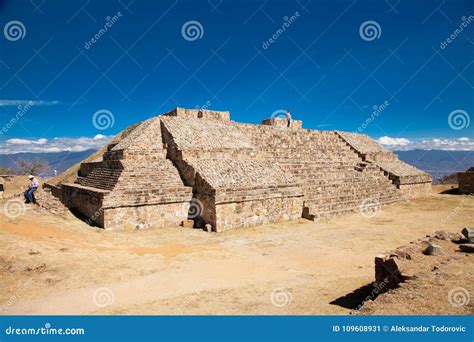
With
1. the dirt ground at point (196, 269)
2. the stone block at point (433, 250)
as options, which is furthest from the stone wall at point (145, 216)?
the stone block at point (433, 250)

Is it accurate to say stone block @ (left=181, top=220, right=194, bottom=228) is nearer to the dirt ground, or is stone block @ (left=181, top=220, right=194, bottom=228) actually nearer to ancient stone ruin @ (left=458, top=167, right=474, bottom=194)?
the dirt ground

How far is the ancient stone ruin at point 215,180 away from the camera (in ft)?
37.6

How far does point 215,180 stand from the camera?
474 inches

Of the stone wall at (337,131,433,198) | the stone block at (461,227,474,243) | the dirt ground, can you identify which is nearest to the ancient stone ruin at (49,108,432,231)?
the stone wall at (337,131,433,198)

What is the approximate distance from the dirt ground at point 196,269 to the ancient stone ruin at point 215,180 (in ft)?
2.35

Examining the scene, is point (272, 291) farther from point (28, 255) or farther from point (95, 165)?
point (95, 165)

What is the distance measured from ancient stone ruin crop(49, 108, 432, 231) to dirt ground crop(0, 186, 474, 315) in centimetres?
72

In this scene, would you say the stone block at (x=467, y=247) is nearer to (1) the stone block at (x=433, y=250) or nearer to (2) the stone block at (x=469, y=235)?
(2) the stone block at (x=469, y=235)

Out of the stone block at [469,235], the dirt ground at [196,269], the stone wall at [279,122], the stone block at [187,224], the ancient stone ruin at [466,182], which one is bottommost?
the dirt ground at [196,269]

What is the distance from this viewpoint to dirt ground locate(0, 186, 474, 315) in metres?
5.39

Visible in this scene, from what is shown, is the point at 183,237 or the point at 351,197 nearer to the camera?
the point at 183,237

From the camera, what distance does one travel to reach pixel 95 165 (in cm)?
1496

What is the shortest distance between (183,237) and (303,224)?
4791 millimetres

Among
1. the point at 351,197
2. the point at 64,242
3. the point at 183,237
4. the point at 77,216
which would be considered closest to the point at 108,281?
the point at 64,242
